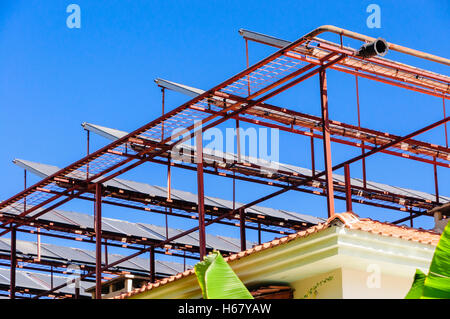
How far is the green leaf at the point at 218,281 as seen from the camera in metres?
11.6

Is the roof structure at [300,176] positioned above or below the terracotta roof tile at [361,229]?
above

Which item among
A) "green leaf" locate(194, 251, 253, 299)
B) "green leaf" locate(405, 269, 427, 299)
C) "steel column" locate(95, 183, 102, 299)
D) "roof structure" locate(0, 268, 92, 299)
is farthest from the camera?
"roof structure" locate(0, 268, 92, 299)

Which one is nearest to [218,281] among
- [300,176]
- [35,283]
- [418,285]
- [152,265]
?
[418,285]

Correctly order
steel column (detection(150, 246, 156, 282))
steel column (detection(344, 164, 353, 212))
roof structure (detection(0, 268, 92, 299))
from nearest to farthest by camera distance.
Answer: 1. steel column (detection(344, 164, 353, 212))
2. steel column (detection(150, 246, 156, 282))
3. roof structure (detection(0, 268, 92, 299))

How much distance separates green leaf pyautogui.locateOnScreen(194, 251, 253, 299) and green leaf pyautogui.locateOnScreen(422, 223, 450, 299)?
277cm

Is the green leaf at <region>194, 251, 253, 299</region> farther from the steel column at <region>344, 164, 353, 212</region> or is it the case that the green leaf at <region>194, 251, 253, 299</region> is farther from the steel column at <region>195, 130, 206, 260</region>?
the steel column at <region>344, 164, 353, 212</region>

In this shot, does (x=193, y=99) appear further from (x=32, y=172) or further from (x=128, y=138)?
(x=32, y=172)

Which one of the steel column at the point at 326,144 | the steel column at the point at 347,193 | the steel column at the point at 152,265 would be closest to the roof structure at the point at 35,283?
the steel column at the point at 152,265

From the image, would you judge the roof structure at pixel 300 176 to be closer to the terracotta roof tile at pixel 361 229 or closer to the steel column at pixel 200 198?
the steel column at pixel 200 198

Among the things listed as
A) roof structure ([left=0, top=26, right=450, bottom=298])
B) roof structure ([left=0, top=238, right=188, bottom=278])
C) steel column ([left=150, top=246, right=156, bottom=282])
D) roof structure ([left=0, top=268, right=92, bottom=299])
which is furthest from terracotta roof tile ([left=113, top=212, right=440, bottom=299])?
roof structure ([left=0, top=268, right=92, bottom=299])

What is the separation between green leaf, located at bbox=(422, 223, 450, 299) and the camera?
9445mm

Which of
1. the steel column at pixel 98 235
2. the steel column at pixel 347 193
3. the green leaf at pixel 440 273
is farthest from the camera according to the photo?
the steel column at pixel 98 235

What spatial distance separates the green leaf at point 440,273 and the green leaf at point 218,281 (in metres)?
2.77
